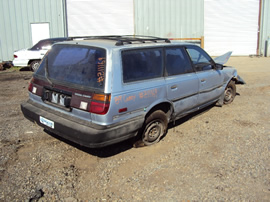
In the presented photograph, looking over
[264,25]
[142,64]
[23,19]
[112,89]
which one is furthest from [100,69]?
[264,25]

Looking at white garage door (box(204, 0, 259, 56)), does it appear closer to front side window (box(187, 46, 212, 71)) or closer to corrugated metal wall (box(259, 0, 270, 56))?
corrugated metal wall (box(259, 0, 270, 56))

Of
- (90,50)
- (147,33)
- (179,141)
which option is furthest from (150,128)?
(147,33)

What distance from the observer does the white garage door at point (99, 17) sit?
17.0 meters

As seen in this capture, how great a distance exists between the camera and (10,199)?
325cm

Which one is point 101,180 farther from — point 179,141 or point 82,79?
point 179,141

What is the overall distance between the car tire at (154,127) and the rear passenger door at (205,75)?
115cm

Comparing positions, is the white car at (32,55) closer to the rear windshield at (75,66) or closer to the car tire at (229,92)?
the rear windshield at (75,66)

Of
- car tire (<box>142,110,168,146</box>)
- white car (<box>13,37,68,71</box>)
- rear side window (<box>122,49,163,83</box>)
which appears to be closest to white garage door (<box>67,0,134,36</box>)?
white car (<box>13,37,68,71</box>)

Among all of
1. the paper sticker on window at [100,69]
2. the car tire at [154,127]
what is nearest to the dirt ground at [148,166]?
the car tire at [154,127]

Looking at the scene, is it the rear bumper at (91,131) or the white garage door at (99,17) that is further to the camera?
the white garage door at (99,17)

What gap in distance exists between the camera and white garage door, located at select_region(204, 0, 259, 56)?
18148 millimetres

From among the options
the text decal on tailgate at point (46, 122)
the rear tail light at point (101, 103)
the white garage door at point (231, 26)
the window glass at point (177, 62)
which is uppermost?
the white garage door at point (231, 26)

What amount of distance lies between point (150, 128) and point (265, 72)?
30.6 ft

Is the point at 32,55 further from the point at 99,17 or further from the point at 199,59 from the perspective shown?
the point at 199,59
